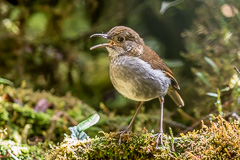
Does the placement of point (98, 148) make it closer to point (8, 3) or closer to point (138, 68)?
point (138, 68)

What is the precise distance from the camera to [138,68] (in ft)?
6.95

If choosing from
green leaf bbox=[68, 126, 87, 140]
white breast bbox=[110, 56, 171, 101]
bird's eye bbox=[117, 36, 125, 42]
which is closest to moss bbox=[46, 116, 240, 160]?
green leaf bbox=[68, 126, 87, 140]

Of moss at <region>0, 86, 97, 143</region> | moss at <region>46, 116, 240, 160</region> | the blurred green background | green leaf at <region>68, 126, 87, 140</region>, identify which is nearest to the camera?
moss at <region>46, 116, 240, 160</region>

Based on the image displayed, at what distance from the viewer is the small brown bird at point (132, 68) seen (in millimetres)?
2100

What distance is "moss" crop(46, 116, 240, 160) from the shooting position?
1735 mm

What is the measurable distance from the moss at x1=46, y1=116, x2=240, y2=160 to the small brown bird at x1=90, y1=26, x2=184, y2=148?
0.14 metres

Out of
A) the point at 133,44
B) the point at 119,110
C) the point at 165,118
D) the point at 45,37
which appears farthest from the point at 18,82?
the point at 133,44

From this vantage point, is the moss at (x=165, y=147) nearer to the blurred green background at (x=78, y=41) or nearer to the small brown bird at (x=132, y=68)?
the small brown bird at (x=132, y=68)

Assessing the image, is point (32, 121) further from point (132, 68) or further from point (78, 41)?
point (78, 41)

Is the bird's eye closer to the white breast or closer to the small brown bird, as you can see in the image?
the small brown bird

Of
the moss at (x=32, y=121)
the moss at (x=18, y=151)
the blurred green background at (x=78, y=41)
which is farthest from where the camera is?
the blurred green background at (x=78, y=41)

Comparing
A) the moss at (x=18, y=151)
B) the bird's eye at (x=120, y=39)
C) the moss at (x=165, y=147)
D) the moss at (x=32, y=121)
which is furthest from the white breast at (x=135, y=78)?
the moss at (x=32, y=121)

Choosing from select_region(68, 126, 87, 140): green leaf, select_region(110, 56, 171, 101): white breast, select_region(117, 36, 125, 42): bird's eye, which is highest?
select_region(117, 36, 125, 42): bird's eye

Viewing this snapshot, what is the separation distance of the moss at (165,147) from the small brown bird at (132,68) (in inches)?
5.3
